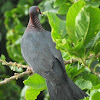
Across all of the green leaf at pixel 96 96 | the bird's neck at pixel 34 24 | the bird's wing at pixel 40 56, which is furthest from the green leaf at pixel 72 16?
the bird's neck at pixel 34 24

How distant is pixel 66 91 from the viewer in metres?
1.99

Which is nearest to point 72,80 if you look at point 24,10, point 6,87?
point 24,10

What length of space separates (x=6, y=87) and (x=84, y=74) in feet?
7.90

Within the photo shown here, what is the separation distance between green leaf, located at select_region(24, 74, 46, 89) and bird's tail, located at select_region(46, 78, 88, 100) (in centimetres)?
5

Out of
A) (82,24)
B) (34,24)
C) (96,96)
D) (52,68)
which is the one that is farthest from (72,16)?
(34,24)

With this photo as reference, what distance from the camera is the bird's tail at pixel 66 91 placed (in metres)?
1.93

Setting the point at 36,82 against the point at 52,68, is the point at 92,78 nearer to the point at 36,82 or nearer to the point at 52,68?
the point at 52,68

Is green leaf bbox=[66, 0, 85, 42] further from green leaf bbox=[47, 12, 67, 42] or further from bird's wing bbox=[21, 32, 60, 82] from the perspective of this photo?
bird's wing bbox=[21, 32, 60, 82]

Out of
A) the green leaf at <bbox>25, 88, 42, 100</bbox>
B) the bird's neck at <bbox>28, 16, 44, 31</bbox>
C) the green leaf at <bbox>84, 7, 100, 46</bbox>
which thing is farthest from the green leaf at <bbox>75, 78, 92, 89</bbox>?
the bird's neck at <bbox>28, 16, 44, 31</bbox>

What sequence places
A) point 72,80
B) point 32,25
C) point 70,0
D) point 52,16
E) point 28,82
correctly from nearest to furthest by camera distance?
point 52,16
point 28,82
point 72,80
point 70,0
point 32,25

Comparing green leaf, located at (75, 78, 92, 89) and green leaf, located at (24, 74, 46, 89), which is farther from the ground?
green leaf, located at (24, 74, 46, 89)

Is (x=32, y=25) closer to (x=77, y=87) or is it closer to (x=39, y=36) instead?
(x=39, y=36)

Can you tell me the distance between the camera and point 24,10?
3.80 metres

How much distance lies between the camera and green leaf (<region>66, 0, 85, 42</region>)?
1.58 meters
